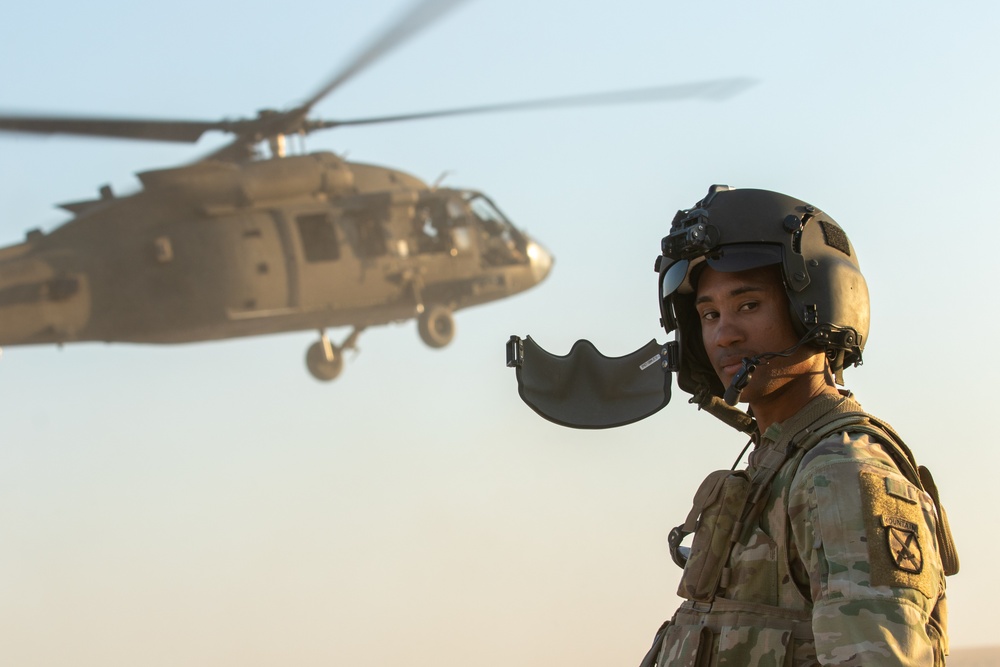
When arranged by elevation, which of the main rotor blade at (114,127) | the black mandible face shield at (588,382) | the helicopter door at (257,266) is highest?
the main rotor blade at (114,127)

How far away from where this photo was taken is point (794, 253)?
3.04 metres

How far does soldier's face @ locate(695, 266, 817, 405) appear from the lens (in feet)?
10.1

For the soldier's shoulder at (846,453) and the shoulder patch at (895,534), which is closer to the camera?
the shoulder patch at (895,534)

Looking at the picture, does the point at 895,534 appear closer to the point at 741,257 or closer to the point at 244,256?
the point at 741,257

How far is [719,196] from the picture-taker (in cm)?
319

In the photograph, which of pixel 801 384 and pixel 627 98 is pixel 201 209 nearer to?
pixel 627 98

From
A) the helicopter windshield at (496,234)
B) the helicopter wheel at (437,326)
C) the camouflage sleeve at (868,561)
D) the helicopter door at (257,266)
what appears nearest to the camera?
the camouflage sleeve at (868,561)

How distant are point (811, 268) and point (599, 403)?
2.58 ft

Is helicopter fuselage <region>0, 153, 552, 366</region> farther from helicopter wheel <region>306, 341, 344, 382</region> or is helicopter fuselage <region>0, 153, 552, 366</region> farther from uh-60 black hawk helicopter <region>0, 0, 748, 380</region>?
helicopter wheel <region>306, 341, 344, 382</region>

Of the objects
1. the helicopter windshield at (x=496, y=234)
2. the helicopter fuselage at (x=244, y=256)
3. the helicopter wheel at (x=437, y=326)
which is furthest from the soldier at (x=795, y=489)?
the helicopter wheel at (x=437, y=326)

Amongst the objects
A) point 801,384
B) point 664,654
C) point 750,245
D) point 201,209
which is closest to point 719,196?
point 750,245

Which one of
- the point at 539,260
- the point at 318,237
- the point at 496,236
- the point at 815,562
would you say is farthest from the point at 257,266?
the point at 815,562

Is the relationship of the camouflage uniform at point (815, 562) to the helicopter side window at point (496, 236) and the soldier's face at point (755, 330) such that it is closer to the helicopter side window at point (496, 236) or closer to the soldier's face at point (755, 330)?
the soldier's face at point (755, 330)

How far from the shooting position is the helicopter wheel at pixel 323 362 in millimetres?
23406
